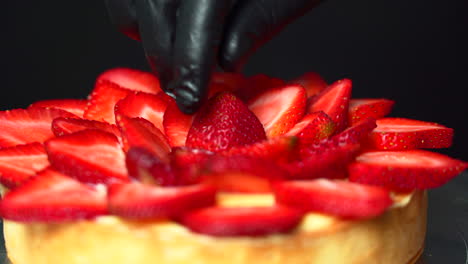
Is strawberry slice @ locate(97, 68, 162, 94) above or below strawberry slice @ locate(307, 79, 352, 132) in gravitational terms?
below

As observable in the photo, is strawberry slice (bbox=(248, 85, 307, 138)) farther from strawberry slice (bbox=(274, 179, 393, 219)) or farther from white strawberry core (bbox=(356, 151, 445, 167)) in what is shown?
strawberry slice (bbox=(274, 179, 393, 219))

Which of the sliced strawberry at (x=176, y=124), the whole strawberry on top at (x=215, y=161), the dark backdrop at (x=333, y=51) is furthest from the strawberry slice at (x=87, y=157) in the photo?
the dark backdrop at (x=333, y=51)

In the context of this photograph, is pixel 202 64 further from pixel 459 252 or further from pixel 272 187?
pixel 459 252

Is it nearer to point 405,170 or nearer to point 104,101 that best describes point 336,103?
point 405,170

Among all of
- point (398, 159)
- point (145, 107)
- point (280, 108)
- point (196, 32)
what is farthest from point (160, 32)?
point (398, 159)


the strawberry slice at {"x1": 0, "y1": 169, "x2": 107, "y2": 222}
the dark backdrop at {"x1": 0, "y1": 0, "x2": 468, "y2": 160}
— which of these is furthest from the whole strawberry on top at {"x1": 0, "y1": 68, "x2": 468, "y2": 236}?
the dark backdrop at {"x1": 0, "y1": 0, "x2": 468, "y2": 160}
